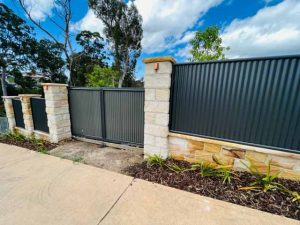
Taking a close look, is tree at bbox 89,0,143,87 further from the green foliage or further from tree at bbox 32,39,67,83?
tree at bbox 32,39,67,83

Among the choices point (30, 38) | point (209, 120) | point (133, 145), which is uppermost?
point (30, 38)

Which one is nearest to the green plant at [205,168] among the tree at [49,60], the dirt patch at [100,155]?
the dirt patch at [100,155]

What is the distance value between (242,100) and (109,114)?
3075 mm

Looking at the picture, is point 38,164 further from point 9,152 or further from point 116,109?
point 116,109

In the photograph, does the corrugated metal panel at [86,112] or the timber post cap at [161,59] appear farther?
the corrugated metal panel at [86,112]

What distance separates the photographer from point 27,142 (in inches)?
169

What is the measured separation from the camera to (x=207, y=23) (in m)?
9.48

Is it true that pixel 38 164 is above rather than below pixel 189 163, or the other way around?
below

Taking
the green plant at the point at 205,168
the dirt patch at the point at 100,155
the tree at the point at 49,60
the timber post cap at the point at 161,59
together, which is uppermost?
the tree at the point at 49,60

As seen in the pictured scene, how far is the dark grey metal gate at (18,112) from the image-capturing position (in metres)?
4.79

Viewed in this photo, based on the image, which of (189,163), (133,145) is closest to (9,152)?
(133,145)

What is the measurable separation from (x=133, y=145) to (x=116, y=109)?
1074 millimetres

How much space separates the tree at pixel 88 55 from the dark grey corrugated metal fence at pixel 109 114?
456 inches

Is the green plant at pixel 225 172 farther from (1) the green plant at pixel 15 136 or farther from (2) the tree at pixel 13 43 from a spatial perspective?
(2) the tree at pixel 13 43
